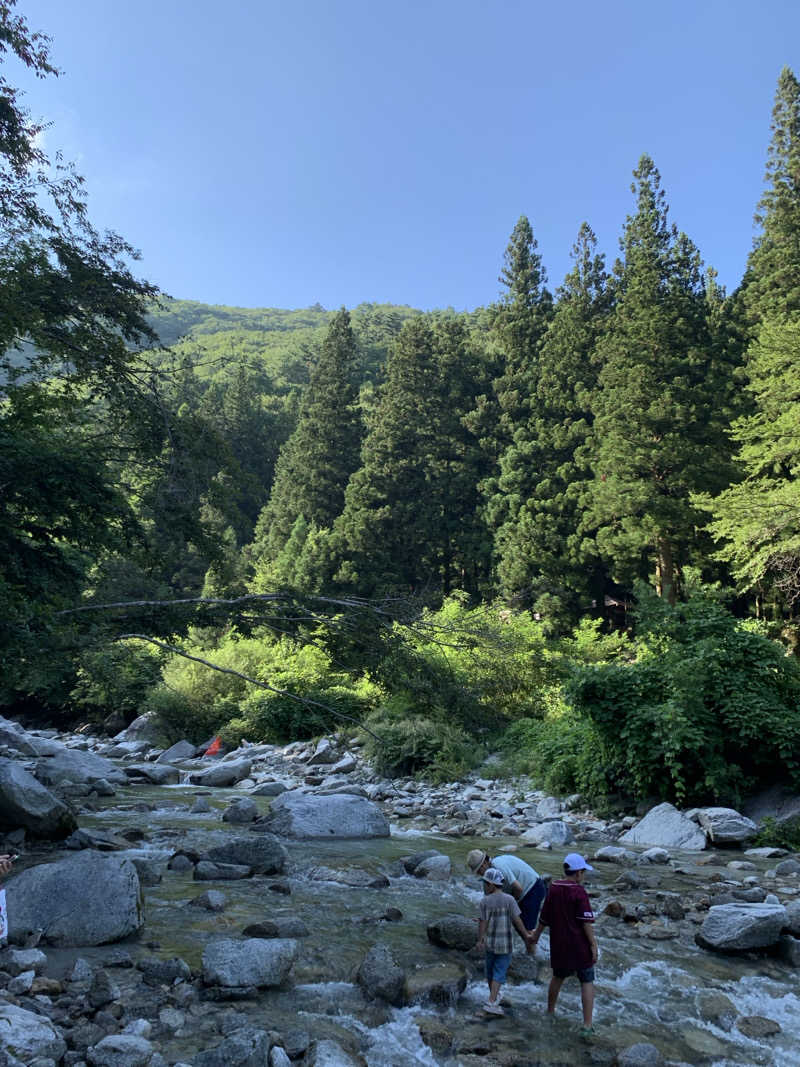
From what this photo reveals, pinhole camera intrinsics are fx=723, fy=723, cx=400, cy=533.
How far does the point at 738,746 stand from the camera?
11.7m

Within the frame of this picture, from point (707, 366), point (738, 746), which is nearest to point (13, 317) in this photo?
point (738, 746)

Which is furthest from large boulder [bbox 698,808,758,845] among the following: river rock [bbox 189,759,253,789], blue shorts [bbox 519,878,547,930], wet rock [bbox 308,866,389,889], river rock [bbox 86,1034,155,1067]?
river rock [bbox 189,759,253,789]

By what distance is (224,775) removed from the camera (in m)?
17.0

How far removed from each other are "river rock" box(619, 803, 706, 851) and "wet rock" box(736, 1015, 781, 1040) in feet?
17.6

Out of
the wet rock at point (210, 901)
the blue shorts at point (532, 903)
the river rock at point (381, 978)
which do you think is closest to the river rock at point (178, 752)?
the wet rock at point (210, 901)

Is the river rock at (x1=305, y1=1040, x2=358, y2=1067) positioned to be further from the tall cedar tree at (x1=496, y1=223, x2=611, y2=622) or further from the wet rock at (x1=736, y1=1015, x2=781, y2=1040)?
the tall cedar tree at (x1=496, y1=223, x2=611, y2=622)

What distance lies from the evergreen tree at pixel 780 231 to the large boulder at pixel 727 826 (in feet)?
73.9

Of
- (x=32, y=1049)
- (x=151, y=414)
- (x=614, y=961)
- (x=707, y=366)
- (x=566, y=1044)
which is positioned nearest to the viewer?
(x=32, y=1049)

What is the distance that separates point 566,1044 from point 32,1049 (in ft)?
10.7

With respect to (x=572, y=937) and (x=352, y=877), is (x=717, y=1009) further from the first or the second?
(x=352, y=877)

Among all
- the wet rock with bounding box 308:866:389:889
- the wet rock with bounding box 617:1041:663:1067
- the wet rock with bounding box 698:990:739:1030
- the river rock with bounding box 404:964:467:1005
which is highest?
the wet rock with bounding box 617:1041:663:1067

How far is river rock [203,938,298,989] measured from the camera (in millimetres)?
5234

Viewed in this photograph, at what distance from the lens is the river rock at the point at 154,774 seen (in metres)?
16.8

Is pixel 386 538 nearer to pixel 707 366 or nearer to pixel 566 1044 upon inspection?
pixel 707 366
